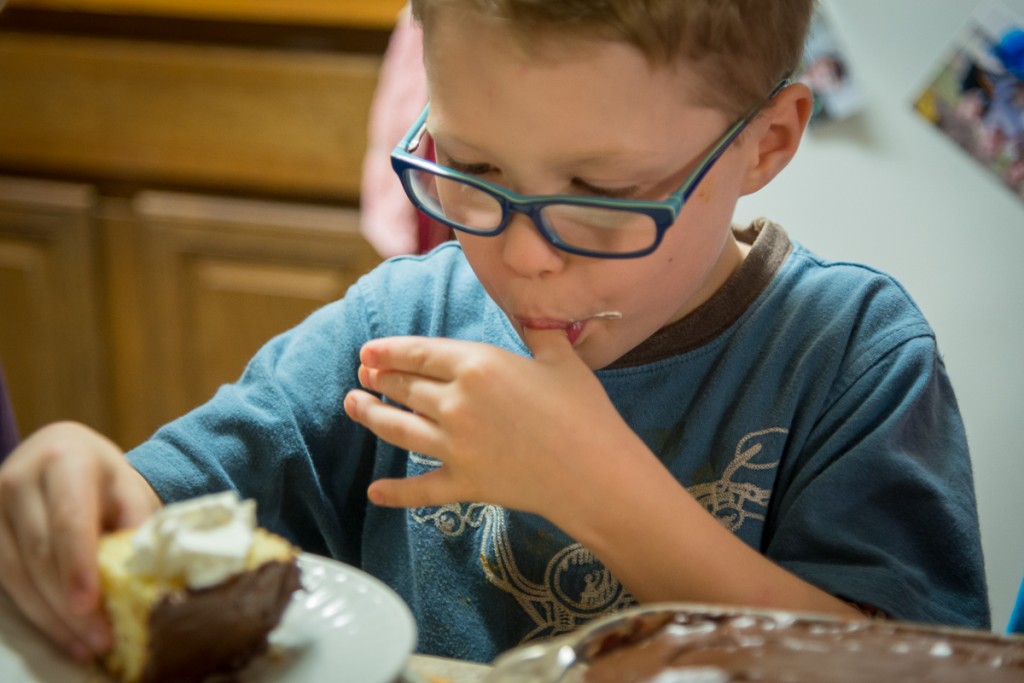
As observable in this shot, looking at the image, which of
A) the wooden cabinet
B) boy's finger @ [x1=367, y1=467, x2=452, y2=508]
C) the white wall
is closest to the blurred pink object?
the wooden cabinet

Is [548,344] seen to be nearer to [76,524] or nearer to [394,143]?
[76,524]

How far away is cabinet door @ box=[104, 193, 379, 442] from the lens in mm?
2160

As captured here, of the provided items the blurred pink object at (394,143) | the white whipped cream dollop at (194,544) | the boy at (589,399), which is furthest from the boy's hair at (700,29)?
the blurred pink object at (394,143)

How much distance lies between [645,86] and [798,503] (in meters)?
0.34

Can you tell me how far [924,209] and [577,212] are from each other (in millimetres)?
913

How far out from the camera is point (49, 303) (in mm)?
2387

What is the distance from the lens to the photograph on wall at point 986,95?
56.5 inches

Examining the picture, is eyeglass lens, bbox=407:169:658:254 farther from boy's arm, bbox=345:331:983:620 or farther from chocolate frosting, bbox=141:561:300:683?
chocolate frosting, bbox=141:561:300:683

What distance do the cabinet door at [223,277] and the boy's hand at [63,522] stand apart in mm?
1372

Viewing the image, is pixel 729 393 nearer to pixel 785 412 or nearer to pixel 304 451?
pixel 785 412

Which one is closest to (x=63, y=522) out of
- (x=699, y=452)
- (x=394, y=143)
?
(x=699, y=452)

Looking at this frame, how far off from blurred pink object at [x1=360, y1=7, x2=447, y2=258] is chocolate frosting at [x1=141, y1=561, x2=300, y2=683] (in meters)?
1.04

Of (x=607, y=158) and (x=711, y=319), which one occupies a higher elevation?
(x=607, y=158)

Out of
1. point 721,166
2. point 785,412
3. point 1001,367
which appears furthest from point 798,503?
point 1001,367
